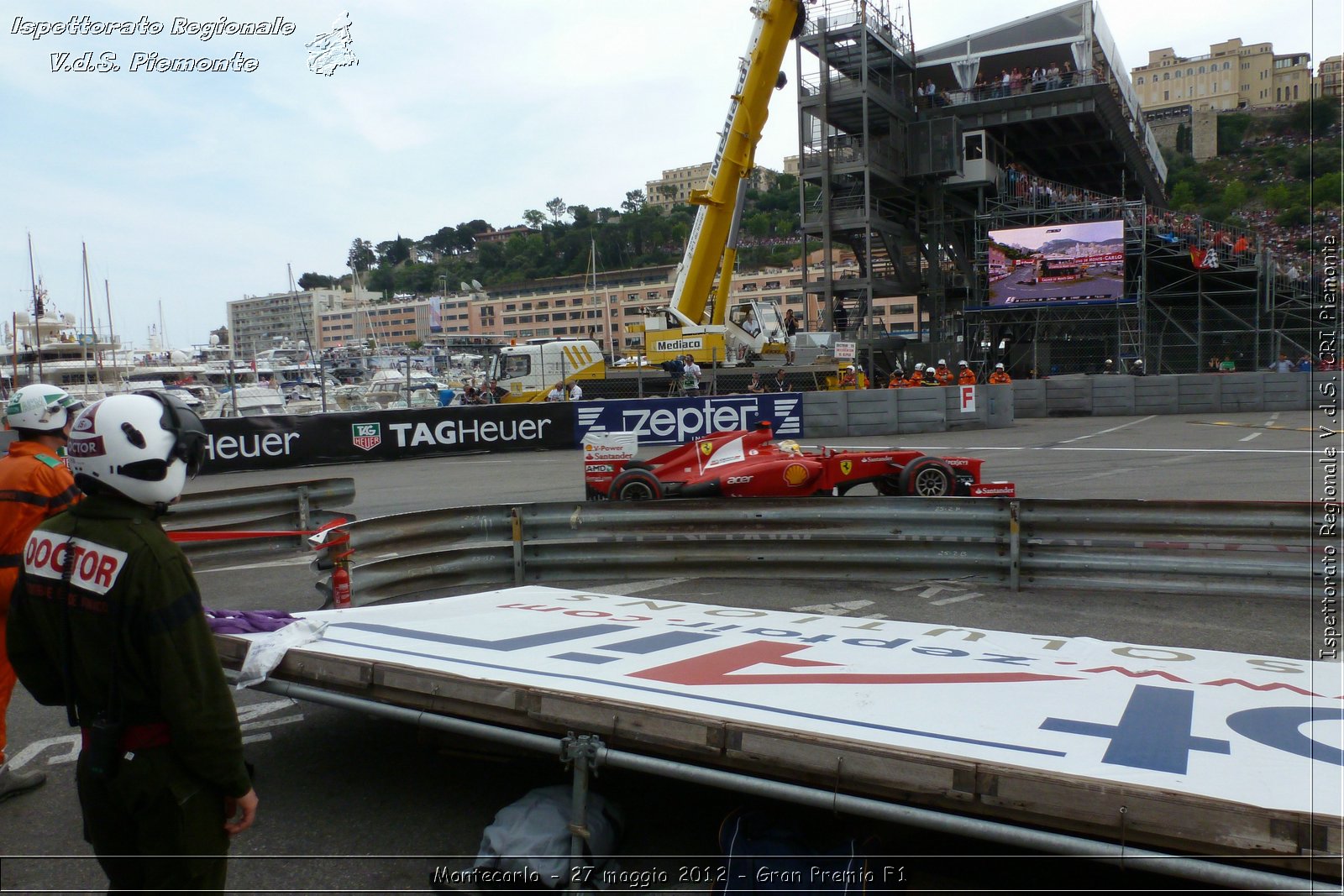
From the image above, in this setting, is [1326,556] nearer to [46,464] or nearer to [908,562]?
[908,562]

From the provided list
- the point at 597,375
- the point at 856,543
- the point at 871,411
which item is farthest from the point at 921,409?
the point at 856,543

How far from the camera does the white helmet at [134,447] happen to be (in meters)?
2.46

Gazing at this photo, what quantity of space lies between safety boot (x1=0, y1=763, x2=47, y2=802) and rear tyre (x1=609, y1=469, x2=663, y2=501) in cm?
696

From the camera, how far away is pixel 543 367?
26172 millimetres

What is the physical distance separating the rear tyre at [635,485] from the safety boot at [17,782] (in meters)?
6.96

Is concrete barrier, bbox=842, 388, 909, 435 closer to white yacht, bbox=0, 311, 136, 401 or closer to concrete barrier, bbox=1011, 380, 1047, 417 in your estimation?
concrete barrier, bbox=1011, 380, 1047, 417

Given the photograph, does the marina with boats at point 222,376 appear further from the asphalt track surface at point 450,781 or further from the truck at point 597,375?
the asphalt track surface at point 450,781

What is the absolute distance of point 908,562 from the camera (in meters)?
7.73

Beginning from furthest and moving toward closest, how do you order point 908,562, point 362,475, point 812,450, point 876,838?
1. point 362,475
2. point 812,450
3. point 908,562
4. point 876,838

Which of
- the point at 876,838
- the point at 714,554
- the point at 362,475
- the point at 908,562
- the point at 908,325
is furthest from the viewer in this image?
the point at 908,325

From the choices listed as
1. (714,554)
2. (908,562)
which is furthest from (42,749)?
(908,562)

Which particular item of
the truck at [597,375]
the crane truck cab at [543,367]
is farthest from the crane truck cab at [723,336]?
the crane truck cab at [543,367]

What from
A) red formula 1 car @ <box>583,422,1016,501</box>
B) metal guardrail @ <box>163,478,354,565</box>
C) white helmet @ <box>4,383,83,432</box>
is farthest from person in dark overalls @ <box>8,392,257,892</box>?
red formula 1 car @ <box>583,422,1016,501</box>

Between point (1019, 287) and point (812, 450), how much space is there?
2826 centimetres
